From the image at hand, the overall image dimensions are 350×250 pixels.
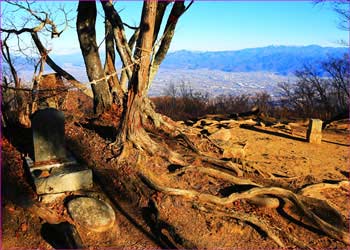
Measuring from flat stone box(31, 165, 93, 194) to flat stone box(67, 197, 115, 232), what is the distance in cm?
31

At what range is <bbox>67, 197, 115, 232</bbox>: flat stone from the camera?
458 centimetres

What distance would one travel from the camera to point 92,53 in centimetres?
791

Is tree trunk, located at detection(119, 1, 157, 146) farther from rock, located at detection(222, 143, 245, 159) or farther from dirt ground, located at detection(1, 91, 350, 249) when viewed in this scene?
rock, located at detection(222, 143, 245, 159)

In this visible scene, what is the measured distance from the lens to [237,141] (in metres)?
8.71

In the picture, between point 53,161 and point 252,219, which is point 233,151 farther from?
point 53,161

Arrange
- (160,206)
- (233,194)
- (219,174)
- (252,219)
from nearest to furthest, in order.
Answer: (252,219) < (160,206) < (233,194) < (219,174)

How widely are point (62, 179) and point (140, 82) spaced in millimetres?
1951

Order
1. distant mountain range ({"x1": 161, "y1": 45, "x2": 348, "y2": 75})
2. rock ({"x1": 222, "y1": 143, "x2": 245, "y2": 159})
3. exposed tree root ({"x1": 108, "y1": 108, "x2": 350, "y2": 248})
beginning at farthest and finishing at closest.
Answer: distant mountain range ({"x1": 161, "y1": 45, "x2": 348, "y2": 75}) < rock ({"x1": 222, "y1": 143, "x2": 245, "y2": 159}) < exposed tree root ({"x1": 108, "y1": 108, "x2": 350, "y2": 248})

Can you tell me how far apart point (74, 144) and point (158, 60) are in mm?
2965

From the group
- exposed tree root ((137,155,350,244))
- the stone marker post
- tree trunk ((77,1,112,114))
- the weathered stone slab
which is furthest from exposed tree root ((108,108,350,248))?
the stone marker post

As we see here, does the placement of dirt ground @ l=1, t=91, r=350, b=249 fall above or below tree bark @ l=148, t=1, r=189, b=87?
below

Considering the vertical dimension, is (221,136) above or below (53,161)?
below

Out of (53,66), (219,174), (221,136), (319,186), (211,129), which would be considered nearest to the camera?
(219,174)

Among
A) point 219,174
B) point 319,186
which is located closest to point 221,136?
point 219,174
